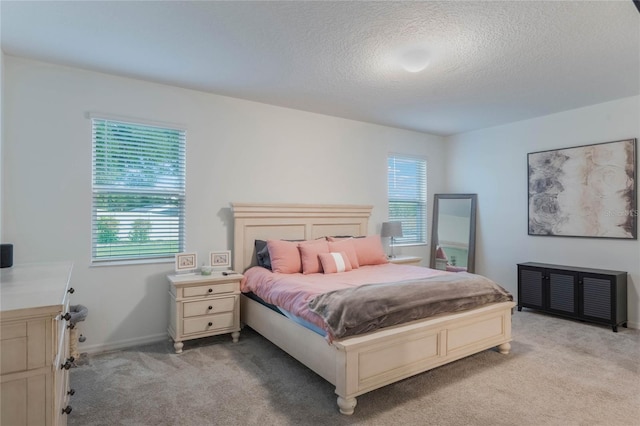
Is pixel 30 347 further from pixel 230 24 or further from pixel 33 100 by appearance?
pixel 33 100

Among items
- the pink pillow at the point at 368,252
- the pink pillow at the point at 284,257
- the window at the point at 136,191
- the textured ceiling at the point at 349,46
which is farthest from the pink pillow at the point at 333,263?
the textured ceiling at the point at 349,46

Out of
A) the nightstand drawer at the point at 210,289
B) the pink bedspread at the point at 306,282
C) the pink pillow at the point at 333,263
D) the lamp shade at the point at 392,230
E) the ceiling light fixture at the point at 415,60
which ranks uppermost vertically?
the ceiling light fixture at the point at 415,60

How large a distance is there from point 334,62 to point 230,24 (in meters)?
0.97

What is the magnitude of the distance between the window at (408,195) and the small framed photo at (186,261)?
3086 mm

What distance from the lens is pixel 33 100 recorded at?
3033 millimetres

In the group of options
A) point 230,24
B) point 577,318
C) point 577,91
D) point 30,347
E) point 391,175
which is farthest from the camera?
point 391,175

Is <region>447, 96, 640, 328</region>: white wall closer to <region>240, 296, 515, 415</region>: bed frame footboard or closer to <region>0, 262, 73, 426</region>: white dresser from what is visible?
<region>240, 296, 515, 415</region>: bed frame footboard

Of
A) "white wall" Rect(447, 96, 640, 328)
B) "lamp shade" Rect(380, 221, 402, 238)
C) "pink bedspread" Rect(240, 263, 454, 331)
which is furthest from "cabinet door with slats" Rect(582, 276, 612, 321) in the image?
"lamp shade" Rect(380, 221, 402, 238)

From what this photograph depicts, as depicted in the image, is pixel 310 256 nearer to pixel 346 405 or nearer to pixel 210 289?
pixel 210 289

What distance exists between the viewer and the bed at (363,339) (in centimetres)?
226

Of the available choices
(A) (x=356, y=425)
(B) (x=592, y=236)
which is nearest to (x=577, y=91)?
(B) (x=592, y=236)

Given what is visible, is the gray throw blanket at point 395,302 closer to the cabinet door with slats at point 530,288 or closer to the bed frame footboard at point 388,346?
the bed frame footboard at point 388,346

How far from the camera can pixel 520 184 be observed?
196 inches

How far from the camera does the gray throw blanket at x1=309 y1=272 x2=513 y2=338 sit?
232 centimetres
